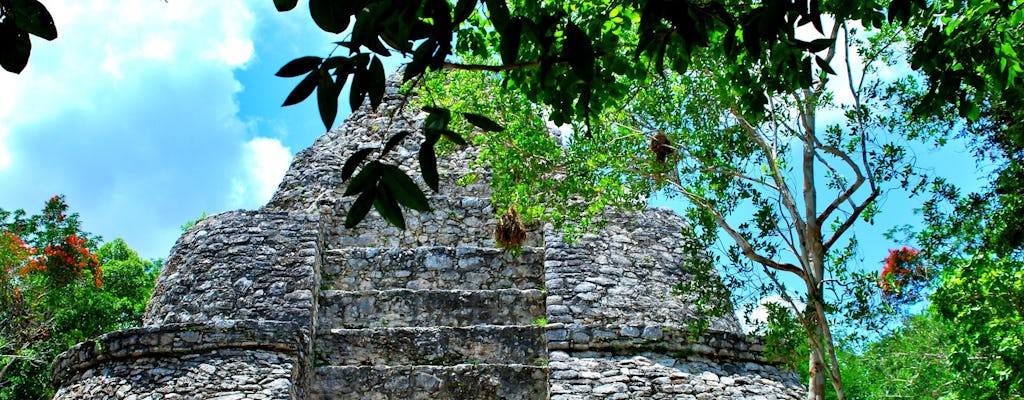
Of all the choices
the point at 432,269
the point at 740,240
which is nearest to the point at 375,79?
the point at 740,240

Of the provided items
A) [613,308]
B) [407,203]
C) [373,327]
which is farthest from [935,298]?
[407,203]

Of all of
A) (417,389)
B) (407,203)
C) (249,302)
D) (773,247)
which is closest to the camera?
(407,203)

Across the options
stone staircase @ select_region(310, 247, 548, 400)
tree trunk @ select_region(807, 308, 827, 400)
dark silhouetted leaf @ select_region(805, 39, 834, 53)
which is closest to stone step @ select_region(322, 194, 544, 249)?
stone staircase @ select_region(310, 247, 548, 400)

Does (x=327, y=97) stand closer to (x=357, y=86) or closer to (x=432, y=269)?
(x=357, y=86)

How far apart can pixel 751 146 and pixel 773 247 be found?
31.5 inches

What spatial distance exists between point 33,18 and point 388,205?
0.70 metres

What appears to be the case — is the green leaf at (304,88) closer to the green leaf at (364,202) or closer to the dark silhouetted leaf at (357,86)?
the dark silhouetted leaf at (357,86)

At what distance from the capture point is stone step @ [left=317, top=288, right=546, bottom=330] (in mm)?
7312

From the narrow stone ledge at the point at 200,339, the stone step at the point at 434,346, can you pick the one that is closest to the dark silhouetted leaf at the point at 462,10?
the narrow stone ledge at the point at 200,339

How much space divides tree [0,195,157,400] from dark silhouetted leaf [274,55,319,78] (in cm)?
890

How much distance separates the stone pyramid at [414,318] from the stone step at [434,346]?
0.4 inches

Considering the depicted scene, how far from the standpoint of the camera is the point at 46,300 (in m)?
10.1

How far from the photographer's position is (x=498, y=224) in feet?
26.5

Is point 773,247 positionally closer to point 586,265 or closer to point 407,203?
point 586,265
